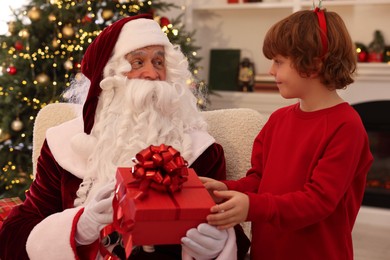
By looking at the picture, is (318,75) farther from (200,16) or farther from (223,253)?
(200,16)

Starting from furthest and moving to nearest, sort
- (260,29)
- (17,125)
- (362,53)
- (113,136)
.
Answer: (260,29) → (362,53) → (17,125) → (113,136)

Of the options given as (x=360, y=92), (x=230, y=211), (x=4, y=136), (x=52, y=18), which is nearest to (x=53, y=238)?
(x=230, y=211)

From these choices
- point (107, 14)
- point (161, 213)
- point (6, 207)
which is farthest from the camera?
point (107, 14)

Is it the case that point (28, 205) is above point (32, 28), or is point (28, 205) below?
below

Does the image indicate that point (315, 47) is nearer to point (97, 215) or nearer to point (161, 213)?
point (161, 213)

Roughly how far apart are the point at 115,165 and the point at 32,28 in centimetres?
229

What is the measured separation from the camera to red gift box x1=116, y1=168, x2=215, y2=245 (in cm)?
110

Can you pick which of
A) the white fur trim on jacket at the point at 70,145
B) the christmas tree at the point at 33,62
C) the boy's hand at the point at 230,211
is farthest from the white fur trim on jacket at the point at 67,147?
the christmas tree at the point at 33,62

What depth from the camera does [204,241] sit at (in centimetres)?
122

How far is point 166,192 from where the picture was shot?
118 cm

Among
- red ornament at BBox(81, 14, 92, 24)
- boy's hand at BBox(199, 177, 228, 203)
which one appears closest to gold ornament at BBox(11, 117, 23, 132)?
red ornament at BBox(81, 14, 92, 24)

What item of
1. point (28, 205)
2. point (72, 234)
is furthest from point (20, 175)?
point (72, 234)

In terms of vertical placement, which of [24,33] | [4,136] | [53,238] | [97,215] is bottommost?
[4,136]

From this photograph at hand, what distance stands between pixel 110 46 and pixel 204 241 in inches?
33.4
